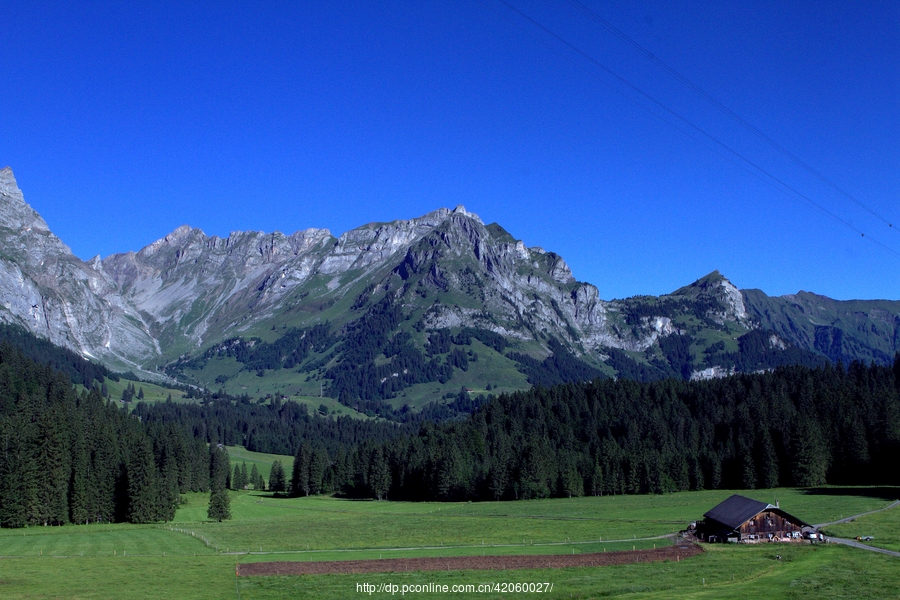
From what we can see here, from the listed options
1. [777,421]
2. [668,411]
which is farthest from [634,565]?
[668,411]

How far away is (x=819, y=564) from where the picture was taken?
6134cm

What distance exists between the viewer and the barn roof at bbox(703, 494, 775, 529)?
77481 millimetres

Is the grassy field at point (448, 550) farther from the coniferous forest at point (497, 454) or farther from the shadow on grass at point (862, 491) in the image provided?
the coniferous forest at point (497, 454)

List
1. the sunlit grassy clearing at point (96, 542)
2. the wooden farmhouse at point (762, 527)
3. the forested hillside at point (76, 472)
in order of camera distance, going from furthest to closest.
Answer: the forested hillside at point (76, 472) < the wooden farmhouse at point (762, 527) < the sunlit grassy clearing at point (96, 542)

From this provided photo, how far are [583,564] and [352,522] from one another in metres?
56.2

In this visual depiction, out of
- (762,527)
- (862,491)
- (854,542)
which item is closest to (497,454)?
(862,491)

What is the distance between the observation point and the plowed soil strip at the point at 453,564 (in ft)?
199

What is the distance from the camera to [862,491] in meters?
126

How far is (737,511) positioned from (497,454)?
8656 cm

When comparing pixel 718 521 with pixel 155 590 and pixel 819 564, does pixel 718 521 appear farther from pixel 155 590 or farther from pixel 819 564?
pixel 155 590

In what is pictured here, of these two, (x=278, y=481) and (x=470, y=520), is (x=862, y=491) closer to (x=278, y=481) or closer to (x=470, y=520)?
(x=470, y=520)

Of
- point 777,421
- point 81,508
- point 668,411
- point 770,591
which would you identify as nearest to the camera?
point 770,591

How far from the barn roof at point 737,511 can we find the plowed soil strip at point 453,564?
14488 millimetres

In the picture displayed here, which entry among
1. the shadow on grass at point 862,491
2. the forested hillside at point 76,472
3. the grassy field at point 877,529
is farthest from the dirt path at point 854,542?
the forested hillside at point 76,472
